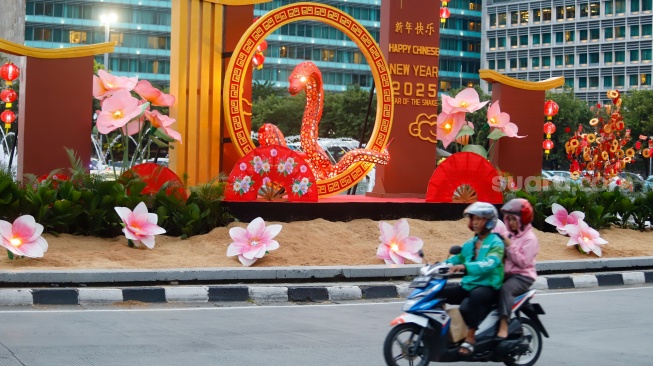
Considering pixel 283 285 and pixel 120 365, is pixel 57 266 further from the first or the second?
pixel 120 365

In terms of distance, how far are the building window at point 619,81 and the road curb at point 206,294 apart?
233 feet

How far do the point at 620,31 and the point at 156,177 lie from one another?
2862 inches

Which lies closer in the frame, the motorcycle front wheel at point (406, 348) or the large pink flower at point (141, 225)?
the motorcycle front wheel at point (406, 348)

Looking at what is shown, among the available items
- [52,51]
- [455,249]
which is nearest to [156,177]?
[52,51]

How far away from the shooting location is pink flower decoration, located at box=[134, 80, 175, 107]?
14.1 meters

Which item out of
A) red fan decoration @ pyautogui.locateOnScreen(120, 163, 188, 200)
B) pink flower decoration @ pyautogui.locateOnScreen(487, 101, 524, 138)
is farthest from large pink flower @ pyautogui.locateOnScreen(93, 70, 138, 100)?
pink flower decoration @ pyautogui.locateOnScreen(487, 101, 524, 138)

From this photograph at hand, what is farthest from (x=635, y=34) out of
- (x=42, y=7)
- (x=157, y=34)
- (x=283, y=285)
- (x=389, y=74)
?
(x=283, y=285)

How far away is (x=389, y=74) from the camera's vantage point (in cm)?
1598

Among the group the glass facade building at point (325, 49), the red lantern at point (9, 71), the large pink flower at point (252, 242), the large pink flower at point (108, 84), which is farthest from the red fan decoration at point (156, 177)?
the glass facade building at point (325, 49)

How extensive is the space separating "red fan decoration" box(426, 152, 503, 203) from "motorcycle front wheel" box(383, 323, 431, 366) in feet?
27.8

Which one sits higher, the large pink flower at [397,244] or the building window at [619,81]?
the building window at [619,81]

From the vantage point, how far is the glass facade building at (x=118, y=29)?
70.4 m

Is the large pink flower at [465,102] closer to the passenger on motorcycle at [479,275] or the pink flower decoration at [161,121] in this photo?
the pink flower decoration at [161,121]

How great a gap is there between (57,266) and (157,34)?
65245 millimetres
